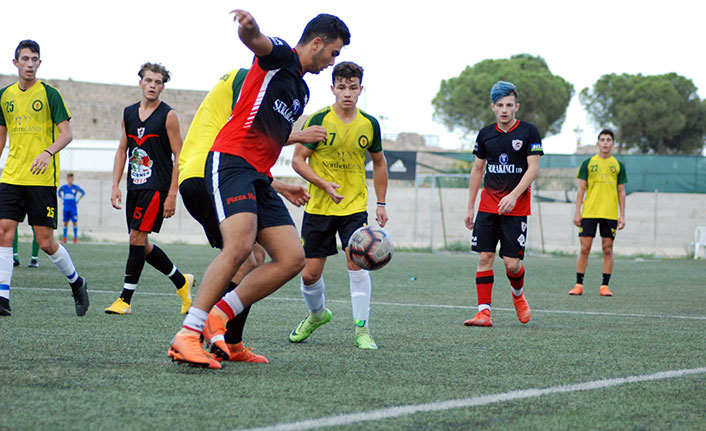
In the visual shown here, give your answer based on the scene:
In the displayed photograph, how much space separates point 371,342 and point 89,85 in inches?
2365

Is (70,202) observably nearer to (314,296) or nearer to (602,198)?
(602,198)

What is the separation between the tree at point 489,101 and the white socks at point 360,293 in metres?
66.5

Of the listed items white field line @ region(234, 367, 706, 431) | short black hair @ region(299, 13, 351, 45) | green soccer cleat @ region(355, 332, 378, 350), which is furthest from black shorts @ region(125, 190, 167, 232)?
white field line @ region(234, 367, 706, 431)

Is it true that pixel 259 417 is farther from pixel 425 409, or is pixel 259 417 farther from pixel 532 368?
pixel 532 368

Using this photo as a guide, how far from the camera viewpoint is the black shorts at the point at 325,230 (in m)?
6.21

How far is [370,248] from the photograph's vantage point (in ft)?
18.3

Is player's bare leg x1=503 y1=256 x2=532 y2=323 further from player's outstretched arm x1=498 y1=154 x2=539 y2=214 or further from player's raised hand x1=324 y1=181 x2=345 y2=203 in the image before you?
player's raised hand x1=324 y1=181 x2=345 y2=203

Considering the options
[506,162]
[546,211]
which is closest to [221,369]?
[506,162]

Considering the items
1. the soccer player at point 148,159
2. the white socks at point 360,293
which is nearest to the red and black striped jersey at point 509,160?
the white socks at point 360,293

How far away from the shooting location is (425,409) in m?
3.59

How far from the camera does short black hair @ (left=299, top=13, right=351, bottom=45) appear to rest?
185 inches

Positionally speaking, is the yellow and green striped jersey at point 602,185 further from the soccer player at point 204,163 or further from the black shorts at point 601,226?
the soccer player at point 204,163

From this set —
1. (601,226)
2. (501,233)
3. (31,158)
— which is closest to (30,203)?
(31,158)

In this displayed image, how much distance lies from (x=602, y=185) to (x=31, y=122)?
759 centimetres
